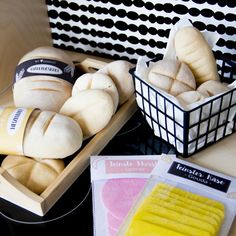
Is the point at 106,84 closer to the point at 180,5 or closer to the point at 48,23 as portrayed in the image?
the point at 180,5

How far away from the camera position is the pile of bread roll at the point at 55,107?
1.82 ft

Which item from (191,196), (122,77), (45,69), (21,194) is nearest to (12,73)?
(45,69)

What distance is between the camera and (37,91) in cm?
66

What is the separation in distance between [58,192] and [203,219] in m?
0.20

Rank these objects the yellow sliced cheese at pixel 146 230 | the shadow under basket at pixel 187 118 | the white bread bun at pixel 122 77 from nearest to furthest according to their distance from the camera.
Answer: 1. the yellow sliced cheese at pixel 146 230
2. the shadow under basket at pixel 187 118
3. the white bread bun at pixel 122 77

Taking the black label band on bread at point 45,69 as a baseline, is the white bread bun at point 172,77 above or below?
above

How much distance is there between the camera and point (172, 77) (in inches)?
23.6

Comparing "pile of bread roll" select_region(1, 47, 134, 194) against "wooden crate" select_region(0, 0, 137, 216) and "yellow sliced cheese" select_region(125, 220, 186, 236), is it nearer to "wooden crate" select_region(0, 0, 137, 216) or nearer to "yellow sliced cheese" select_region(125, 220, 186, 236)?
"wooden crate" select_region(0, 0, 137, 216)

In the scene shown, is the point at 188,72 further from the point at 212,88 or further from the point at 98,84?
the point at 98,84

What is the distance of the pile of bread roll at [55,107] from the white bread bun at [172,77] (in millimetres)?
77

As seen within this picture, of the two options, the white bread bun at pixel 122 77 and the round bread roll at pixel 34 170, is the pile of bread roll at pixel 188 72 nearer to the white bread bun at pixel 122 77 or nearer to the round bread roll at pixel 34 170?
the white bread bun at pixel 122 77

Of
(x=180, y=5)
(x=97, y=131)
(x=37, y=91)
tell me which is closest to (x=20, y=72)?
(x=37, y=91)

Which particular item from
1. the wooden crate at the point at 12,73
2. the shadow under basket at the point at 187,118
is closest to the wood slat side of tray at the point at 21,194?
the wooden crate at the point at 12,73

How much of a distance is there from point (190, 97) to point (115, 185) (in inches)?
6.5
